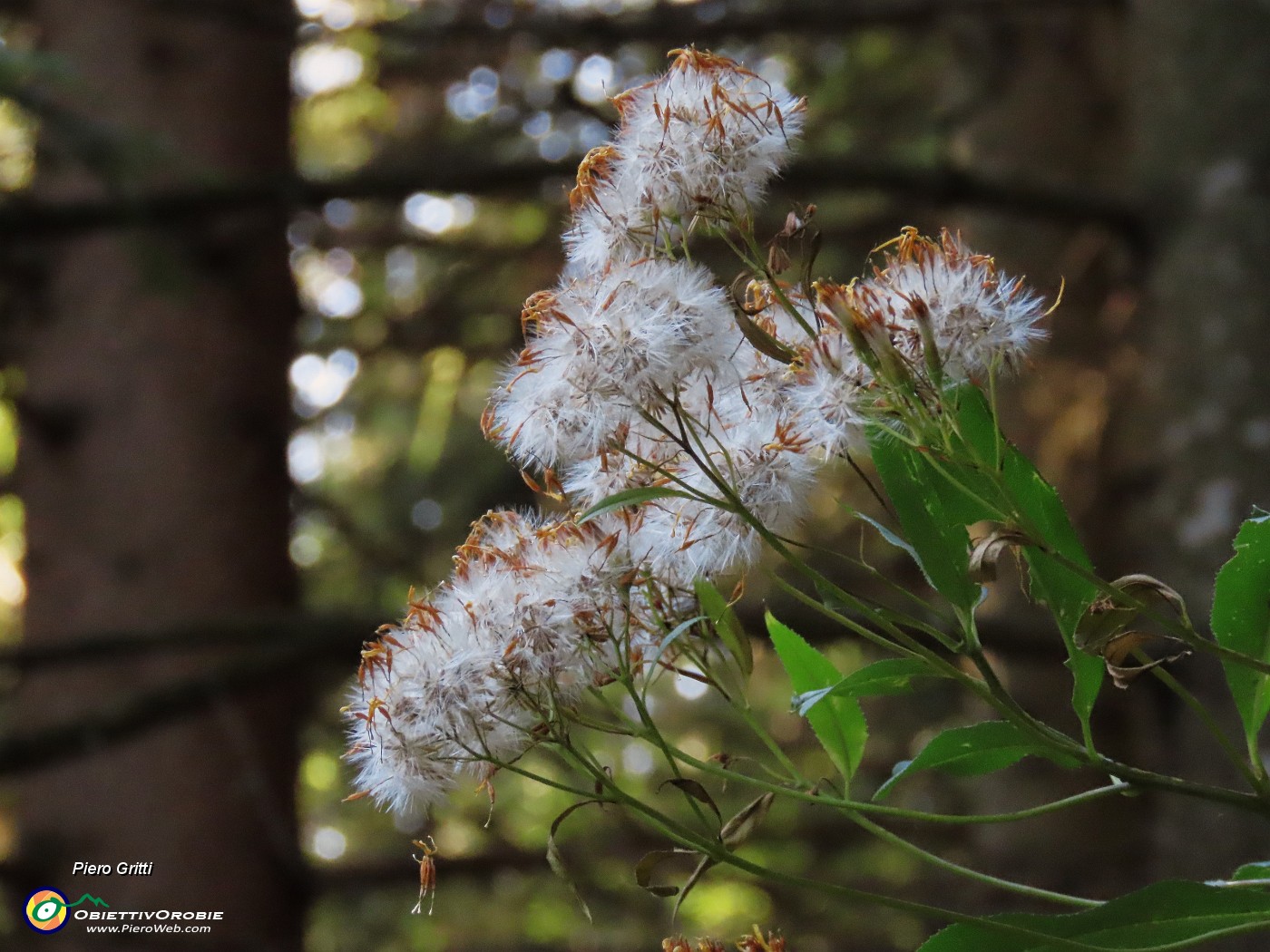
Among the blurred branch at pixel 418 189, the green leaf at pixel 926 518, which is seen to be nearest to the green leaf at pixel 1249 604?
the green leaf at pixel 926 518

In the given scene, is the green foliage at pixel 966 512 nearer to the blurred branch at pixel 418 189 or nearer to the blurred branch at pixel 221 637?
the blurred branch at pixel 221 637

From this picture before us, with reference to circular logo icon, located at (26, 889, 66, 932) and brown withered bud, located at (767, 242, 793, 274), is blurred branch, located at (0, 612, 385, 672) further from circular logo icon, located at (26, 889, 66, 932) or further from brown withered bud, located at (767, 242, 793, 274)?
brown withered bud, located at (767, 242, 793, 274)

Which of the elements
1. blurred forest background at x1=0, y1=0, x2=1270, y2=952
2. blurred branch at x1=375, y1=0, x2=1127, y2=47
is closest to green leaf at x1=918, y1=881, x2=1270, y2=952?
blurred forest background at x1=0, y1=0, x2=1270, y2=952

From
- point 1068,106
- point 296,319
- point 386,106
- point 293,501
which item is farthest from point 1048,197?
point 386,106

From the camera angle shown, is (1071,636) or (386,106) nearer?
(1071,636)

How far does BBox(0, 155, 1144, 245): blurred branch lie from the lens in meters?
3.13

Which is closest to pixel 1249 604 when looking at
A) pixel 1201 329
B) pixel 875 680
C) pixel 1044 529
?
pixel 1044 529

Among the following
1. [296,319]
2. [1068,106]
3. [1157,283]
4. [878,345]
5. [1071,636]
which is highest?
[1068,106]

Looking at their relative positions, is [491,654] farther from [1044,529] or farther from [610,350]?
[1044,529]

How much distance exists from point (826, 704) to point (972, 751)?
0.44ft

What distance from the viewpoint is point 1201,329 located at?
324cm

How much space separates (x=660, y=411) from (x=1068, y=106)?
431 cm

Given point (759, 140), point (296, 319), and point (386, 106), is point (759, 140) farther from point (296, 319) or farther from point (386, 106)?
point (386, 106)

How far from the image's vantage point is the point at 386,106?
660 centimetres
